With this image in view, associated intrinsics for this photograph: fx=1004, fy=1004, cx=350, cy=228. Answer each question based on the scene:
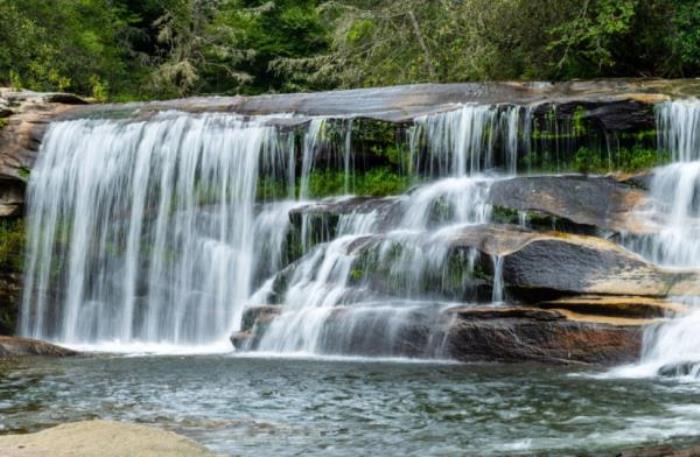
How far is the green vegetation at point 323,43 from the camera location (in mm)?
23203

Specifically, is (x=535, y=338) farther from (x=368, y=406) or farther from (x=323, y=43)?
(x=323, y=43)

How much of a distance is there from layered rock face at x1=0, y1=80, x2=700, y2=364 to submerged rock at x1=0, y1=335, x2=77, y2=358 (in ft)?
10.6

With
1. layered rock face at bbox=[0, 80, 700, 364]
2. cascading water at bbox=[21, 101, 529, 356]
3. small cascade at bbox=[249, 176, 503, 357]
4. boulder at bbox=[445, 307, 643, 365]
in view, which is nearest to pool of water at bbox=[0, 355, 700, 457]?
boulder at bbox=[445, 307, 643, 365]

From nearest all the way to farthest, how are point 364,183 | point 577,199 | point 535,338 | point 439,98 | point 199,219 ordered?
point 535,338
point 577,199
point 364,183
point 199,219
point 439,98

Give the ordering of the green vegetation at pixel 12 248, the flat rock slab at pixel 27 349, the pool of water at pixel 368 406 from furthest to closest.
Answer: the green vegetation at pixel 12 248 < the flat rock slab at pixel 27 349 < the pool of water at pixel 368 406

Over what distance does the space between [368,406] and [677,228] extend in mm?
7489

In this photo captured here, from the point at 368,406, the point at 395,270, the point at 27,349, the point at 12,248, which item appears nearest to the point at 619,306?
the point at 395,270

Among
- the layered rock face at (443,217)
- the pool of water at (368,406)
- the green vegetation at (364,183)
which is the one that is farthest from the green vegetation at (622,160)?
the pool of water at (368,406)

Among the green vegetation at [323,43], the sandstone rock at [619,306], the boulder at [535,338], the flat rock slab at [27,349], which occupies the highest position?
the green vegetation at [323,43]

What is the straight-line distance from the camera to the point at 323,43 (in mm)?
41406

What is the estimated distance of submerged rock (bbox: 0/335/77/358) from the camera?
17516 mm

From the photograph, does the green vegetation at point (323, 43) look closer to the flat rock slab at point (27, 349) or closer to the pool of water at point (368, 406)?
the pool of water at point (368, 406)

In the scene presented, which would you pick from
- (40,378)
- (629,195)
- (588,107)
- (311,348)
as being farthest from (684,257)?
(40,378)

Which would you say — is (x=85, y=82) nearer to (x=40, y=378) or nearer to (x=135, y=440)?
(x=40, y=378)
